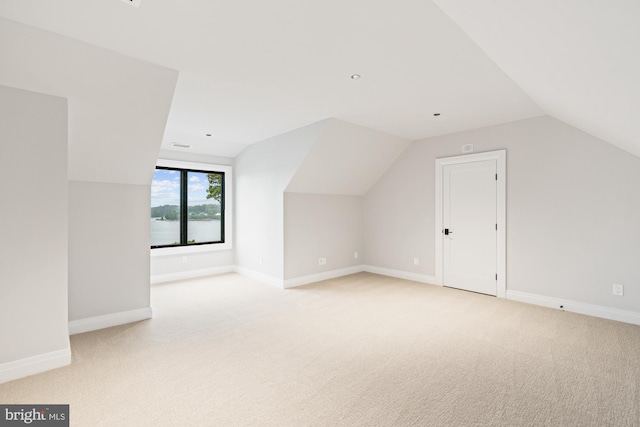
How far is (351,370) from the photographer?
2.48 metres

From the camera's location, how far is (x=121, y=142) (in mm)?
3213

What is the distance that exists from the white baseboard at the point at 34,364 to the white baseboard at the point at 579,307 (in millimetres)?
5247

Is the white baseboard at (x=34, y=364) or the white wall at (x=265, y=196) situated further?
the white wall at (x=265, y=196)

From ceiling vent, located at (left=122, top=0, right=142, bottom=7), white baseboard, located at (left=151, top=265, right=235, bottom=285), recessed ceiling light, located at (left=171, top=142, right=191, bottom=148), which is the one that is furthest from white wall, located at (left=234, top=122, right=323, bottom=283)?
ceiling vent, located at (left=122, top=0, right=142, bottom=7)

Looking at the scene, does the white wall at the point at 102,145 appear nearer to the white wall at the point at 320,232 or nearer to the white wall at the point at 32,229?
the white wall at the point at 32,229

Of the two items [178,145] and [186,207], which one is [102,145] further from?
[186,207]

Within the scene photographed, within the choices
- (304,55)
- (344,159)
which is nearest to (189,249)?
(344,159)

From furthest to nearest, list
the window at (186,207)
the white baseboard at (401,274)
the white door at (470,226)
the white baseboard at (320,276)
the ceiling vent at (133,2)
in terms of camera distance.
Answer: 1. the window at (186,207)
2. the white baseboard at (401,274)
3. the white baseboard at (320,276)
4. the white door at (470,226)
5. the ceiling vent at (133,2)

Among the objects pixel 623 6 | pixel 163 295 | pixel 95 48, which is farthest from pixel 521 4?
pixel 163 295

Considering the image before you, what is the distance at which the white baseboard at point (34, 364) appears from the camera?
2.32 m

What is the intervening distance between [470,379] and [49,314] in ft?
11.3

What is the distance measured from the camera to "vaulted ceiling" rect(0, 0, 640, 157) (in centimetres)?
163

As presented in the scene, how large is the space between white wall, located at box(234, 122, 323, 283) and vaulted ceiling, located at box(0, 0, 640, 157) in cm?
110
